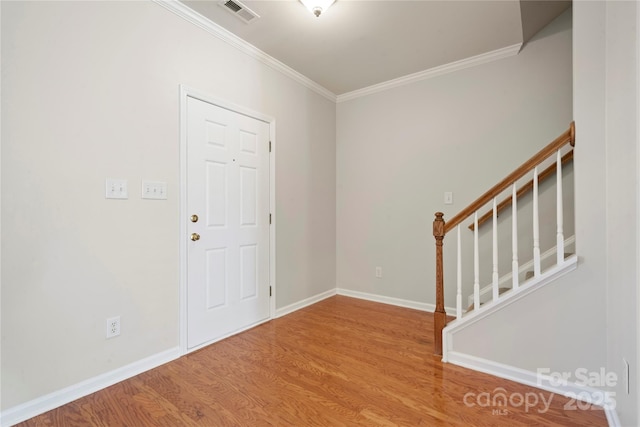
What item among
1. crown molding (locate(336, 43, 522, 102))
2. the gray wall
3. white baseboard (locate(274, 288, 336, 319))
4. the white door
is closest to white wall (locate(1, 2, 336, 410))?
the white door

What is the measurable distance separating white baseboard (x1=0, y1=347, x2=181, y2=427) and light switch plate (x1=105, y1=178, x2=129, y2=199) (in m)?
1.12

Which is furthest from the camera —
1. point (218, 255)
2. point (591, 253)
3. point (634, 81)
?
point (218, 255)

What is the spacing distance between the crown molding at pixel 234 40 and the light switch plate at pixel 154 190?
50.6 inches

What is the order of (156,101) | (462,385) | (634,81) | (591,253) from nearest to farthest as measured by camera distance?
(634,81), (591,253), (462,385), (156,101)

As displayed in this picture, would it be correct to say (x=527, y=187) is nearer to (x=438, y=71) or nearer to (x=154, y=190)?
(x=438, y=71)

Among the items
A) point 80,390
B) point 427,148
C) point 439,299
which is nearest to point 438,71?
point 427,148

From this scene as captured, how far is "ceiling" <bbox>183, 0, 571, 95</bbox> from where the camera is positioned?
2197 millimetres

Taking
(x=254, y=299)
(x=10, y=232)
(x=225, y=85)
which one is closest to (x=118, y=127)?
(x=10, y=232)

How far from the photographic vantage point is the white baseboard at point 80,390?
1499 mm

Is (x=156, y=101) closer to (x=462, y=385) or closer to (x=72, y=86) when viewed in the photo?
(x=72, y=86)

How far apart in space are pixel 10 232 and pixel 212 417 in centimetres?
143

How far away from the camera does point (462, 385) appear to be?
1.79m

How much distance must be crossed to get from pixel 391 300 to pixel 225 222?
84.1 inches

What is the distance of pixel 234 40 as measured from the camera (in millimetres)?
2553
